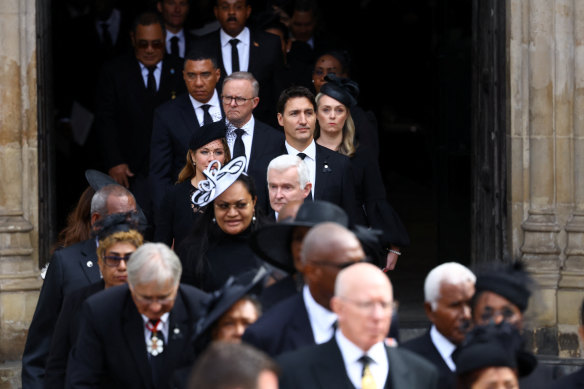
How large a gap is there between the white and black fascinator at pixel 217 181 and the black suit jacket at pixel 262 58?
3020 millimetres

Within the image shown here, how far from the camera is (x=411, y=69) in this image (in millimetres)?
20891

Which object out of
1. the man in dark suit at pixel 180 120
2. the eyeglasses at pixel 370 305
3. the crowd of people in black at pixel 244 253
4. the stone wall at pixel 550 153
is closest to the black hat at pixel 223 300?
the crowd of people in black at pixel 244 253

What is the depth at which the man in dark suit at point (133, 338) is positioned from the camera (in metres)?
6.78

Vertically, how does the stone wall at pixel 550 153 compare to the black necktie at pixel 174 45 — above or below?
below

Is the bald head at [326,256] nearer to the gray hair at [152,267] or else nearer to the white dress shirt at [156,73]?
the gray hair at [152,267]

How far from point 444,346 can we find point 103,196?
8.53 feet

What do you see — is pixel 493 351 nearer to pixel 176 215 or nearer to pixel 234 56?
pixel 176 215

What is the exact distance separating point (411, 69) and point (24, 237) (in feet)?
36.9

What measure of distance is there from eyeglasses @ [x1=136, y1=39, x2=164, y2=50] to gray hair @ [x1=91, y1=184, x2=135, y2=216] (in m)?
A: 3.28

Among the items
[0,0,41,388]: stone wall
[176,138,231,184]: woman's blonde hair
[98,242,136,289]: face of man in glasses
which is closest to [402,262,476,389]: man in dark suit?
[98,242,136,289]: face of man in glasses

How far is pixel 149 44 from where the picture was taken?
11445 millimetres

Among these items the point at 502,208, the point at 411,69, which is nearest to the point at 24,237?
the point at 502,208

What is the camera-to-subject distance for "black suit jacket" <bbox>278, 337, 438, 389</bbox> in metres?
5.57

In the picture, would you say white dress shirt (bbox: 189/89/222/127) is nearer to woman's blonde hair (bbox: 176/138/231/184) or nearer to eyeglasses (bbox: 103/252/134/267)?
woman's blonde hair (bbox: 176/138/231/184)
